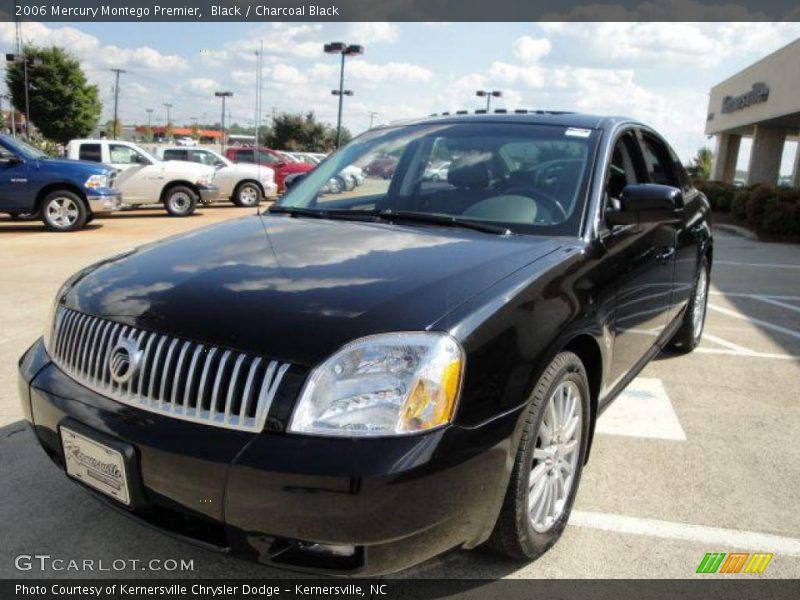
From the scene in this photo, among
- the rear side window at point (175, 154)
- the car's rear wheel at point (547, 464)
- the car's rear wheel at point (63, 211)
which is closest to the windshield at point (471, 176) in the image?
the car's rear wheel at point (547, 464)

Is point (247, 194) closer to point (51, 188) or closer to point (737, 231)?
point (51, 188)

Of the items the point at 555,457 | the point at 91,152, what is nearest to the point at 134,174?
the point at 91,152

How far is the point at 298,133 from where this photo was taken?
59906 mm

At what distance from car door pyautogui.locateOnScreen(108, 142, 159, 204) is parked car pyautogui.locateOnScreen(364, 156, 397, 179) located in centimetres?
1296

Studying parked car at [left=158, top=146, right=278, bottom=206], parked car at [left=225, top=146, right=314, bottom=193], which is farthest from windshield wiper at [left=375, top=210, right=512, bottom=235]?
parked car at [left=225, top=146, right=314, bottom=193]

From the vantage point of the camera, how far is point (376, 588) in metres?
2.29

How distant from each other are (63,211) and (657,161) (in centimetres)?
1092

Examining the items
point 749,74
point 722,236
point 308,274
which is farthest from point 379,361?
point 749,74

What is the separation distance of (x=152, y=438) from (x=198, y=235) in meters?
1.31

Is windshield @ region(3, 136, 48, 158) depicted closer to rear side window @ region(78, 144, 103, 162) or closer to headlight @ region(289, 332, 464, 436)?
rear side window @ region(78, 144, 103, 162)

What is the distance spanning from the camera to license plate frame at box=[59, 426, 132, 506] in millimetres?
2029

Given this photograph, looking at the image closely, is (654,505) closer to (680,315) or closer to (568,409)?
(568,409)

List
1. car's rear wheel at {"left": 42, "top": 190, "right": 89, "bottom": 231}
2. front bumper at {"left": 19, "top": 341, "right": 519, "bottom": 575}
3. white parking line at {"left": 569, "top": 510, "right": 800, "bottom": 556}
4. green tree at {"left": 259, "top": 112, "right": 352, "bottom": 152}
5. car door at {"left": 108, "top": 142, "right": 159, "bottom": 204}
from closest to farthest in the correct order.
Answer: front bumper at {"left": 19, "top": 341, "right": 519, "bottom": 575} < white parking line at {"left": 569, "top": 510, "right": 800, "bottom": 556} < car's rear wheel at {"left": 42, "top": 190, "right": 89, "bottom": 231} < car door at {"left": 108, "top": 142, "right": 159, "bottom": 204} < green tree at {"left": 259, "top": 112, "right": 352, "bottom": 152}

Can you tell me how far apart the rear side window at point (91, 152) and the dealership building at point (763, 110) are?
1870 cm
